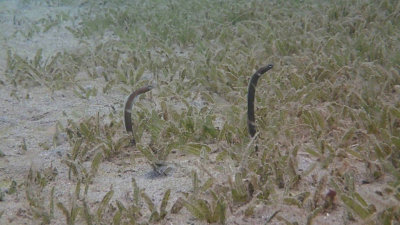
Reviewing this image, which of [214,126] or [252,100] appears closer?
[252,100]

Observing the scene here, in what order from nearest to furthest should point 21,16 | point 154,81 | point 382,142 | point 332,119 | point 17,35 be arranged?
point 382,142
point 332,119
point 154,81
point 17,35
point 21,16

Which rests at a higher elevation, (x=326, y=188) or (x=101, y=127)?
(x=101, y=127)

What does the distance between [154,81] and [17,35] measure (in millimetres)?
4270

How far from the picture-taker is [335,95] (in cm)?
383

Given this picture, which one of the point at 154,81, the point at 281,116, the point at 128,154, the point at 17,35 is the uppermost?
the point at 17,35

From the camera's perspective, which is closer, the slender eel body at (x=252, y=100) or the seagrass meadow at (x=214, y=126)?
the seagrass meadow at (x=214, y=126)

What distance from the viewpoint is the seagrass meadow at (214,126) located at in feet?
8.36

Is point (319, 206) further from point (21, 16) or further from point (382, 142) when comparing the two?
point (21, 16)

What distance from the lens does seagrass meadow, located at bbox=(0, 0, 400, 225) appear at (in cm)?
255

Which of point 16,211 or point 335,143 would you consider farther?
point 335,143

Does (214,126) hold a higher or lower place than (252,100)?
lower

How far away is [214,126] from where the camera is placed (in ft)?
11.8

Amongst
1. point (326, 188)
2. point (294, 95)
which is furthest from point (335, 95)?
point (326, 188)

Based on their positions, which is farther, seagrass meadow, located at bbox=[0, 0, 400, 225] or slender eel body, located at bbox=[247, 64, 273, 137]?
slender eel body, located at bbox=[247, 64, 273, 137]
